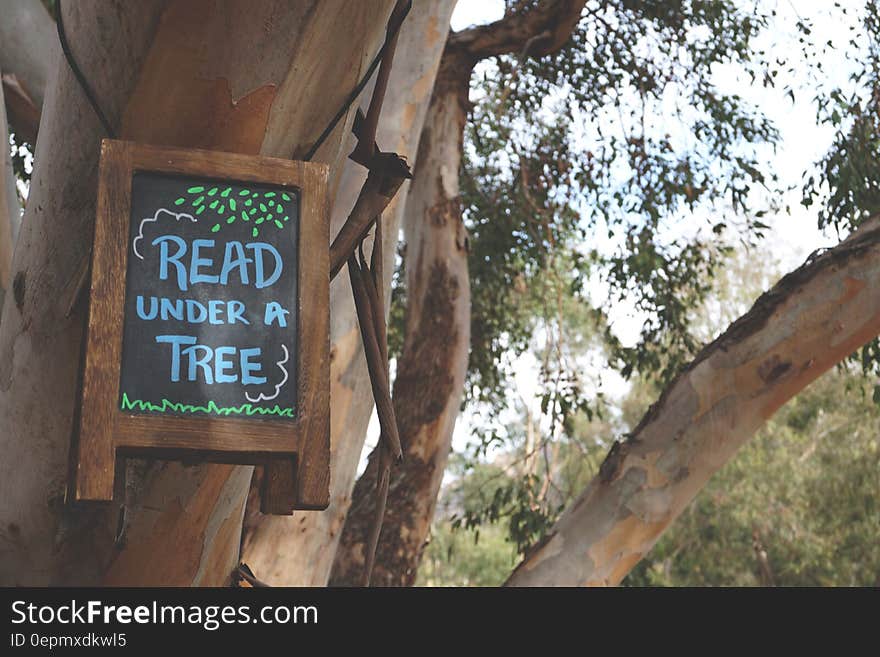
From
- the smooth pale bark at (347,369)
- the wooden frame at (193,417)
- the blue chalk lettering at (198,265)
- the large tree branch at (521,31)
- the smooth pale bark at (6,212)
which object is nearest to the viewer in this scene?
the wooden frame at (193,417)

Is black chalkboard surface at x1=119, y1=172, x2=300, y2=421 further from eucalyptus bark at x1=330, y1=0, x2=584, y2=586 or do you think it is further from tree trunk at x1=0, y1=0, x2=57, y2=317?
eucalyptus bark at x1=330, y1=0, x2=584, y2=586

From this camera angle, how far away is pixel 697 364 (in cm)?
343

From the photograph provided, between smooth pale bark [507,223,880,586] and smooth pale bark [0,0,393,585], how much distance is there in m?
1.96

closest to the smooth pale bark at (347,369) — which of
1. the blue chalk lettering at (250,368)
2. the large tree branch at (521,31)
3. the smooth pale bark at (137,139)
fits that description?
the smooth pale bark at (137,139)

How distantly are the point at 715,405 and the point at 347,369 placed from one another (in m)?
1.21

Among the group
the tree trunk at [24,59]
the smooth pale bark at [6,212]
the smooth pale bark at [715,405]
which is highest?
the tree trunk at [24,59]

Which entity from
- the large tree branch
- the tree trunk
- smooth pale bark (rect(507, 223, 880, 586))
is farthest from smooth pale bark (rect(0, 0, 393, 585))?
the large tree branch

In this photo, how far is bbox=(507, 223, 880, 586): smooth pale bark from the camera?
131 inches

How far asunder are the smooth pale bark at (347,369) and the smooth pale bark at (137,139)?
1.13m

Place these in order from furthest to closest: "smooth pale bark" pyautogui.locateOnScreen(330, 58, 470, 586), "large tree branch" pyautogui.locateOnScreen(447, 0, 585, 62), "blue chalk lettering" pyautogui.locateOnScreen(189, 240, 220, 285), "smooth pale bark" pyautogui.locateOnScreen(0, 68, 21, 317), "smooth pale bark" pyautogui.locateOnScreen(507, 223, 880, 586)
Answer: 1. "large tree branch" pyautogui.locateOnScreen(447, 0, 585, 62)
2. "smooth pale bark" pyautogui.locateOnScreen(330, 58, 470, 586)
3. "smooth pale bark" pyautogui.locateOnScreen(507, 223, 880, 586)
4. "smooth pale bark" pyautogui.locateOnScreen(0, 68, 21, 317)
5. "blue chalk lettering" pyautogui.locateOnScreen(189, 240, 220, 285)

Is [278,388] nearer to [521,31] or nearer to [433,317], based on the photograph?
[433,317]

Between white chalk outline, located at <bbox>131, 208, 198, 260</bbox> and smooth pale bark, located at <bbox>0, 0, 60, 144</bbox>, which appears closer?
white chalk outline, located at <bbox>131, 208, 198, 260</bbox>

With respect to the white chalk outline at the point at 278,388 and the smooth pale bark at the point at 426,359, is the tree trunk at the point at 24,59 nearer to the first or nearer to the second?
the smooth pale bark at the point at 426,359

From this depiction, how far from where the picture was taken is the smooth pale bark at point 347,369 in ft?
9.37
